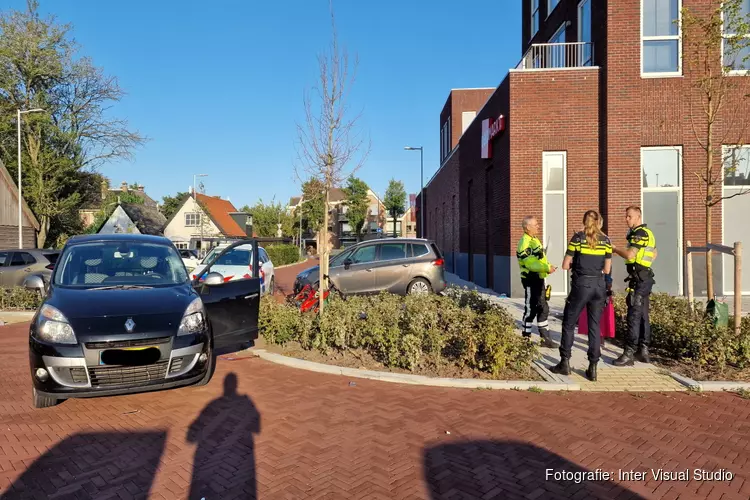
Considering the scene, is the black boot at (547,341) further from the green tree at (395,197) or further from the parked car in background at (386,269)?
the green tree at (395,197)

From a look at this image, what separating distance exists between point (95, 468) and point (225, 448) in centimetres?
93

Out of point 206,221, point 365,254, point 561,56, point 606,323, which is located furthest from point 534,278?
point 206,221

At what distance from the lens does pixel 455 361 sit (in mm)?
6344

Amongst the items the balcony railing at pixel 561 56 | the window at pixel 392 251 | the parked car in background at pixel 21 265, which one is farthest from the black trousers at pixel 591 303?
the parked car in background at pixel 21 265

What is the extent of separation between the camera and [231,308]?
21.2 ft

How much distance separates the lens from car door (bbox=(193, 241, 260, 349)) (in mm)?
6277

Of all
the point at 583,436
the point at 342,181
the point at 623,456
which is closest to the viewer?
the point at 623,456

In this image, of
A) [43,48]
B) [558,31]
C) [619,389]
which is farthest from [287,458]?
[43,48]

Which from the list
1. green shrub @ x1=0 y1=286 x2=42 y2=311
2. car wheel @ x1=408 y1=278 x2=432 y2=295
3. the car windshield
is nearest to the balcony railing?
car wheel @ x1=408 y1=278 x2=432 y2=295

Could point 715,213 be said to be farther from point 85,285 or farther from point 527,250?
point 85,285

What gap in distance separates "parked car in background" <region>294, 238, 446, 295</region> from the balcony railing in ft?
22.2

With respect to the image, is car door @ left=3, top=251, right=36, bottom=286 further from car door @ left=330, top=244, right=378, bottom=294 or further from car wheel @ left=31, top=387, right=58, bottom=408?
car wheel @ left=31, top=387, right=58, bottom=408

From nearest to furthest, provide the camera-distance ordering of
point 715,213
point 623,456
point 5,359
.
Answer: point 623,456 < point 5,359 < point 715,213

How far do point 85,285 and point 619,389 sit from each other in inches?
234
